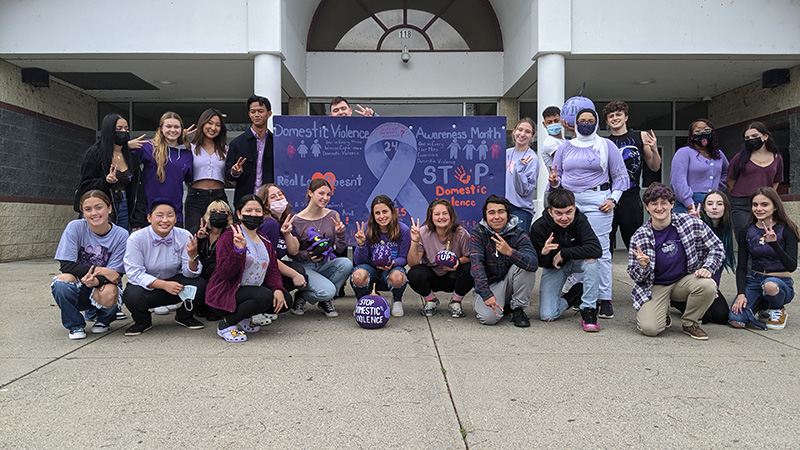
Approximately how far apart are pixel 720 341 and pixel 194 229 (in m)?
4.08

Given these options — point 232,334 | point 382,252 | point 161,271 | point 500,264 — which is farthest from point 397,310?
point 161,271

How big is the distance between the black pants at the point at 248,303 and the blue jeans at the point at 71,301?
3.15ft

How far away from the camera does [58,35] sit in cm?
849

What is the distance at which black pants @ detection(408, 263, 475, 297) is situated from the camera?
4.71 m

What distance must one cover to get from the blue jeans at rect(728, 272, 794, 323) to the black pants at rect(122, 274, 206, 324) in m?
4.11

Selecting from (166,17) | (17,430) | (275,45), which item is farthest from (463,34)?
(17,430)

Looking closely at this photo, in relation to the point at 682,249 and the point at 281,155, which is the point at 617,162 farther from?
the point at 281,155

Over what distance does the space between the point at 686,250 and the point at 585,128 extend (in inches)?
49.4

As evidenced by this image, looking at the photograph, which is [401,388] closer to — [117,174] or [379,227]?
[379,227]

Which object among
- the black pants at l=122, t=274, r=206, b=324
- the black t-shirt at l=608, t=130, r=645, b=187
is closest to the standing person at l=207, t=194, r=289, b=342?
the black pants at l=122, t=274, r=206, b=324

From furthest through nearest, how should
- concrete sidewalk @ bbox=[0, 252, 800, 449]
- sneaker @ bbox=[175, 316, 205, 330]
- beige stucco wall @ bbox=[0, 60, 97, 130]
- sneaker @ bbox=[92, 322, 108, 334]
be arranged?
1. beige stucco wall @ bbox=[0, 60, 97, 130]
2. sneaker @ bbox=[175, 316, 205, 330]
3. sneaker @ bbox=[92, 322, 108, 334]
4. concrete sidewalk @ bbox=[0, 252, 800, 449]

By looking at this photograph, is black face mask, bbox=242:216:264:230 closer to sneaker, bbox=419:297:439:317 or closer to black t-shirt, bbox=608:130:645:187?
sneaker, bbox=419:297:439:317

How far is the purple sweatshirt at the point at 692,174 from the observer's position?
4.96 m

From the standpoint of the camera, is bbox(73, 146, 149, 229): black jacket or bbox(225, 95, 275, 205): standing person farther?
bbox(225, 95, 275, 205): standing person
